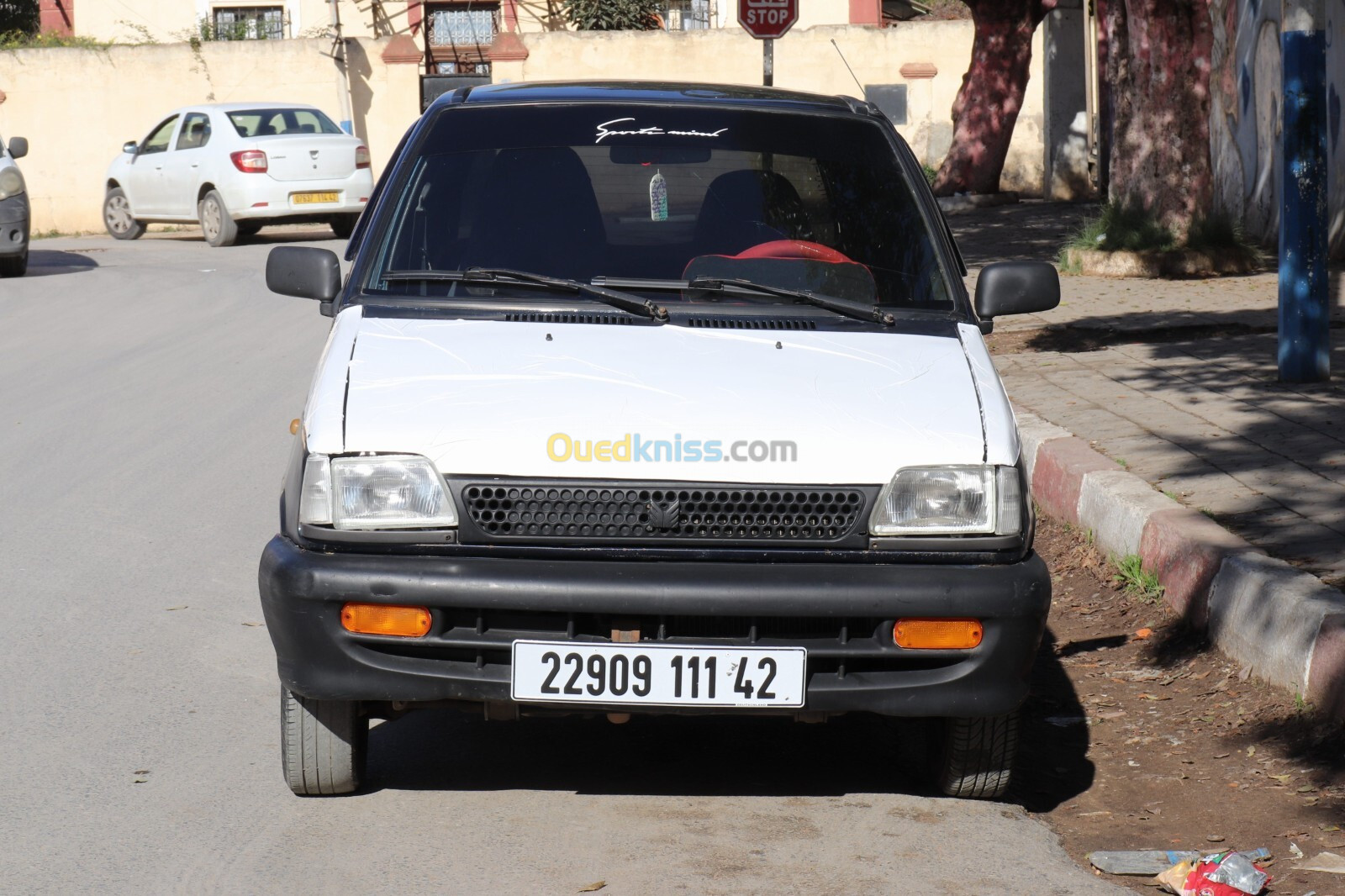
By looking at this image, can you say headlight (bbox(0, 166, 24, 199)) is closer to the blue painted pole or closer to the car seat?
the blue painted pole

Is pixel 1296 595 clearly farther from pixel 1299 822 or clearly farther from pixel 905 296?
pixel 905 296

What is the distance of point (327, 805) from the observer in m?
3.99

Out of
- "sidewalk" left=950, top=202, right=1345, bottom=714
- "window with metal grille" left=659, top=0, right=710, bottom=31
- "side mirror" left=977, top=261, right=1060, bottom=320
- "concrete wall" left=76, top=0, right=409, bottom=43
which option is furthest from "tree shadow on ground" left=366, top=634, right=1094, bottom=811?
"window with metal grille" left=659, top=0, right=710, bottom=31

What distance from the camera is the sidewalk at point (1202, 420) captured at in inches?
210

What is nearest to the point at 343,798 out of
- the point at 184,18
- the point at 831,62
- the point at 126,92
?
the point at 831,62

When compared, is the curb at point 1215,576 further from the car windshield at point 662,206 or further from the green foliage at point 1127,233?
the green foliage at point 1127,233

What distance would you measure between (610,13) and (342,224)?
15833 mm

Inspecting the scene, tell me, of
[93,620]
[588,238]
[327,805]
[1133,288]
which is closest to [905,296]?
[588,238]

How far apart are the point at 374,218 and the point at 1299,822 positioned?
287cm

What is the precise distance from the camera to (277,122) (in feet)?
67.1

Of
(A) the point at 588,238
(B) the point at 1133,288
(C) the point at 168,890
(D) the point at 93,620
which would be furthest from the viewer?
(B) the point at 1133,288

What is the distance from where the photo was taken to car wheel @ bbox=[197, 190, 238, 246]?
774 inches

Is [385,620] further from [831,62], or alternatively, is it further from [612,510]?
[831,62]

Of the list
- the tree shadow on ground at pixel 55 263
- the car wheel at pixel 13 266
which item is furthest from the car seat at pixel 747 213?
the tree shadow on ground at pixel 55 263
